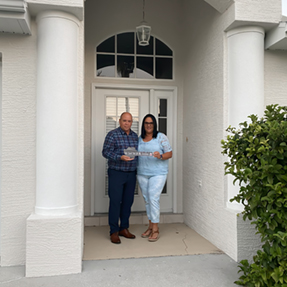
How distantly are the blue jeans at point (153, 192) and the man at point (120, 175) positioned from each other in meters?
0.19

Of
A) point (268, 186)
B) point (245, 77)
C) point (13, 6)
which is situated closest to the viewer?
point (268, 186)

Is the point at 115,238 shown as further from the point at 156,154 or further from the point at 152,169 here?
the point at 156,154

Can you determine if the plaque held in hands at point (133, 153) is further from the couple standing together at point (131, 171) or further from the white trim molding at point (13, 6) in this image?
the white trim molding at point (13, 6)

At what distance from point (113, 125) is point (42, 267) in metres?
2.75

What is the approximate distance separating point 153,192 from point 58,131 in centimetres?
165

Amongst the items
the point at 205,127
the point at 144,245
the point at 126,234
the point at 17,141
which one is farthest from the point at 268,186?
the point at 17,141

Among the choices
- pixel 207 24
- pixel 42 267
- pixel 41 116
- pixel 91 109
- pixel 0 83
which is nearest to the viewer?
pixel 42 267

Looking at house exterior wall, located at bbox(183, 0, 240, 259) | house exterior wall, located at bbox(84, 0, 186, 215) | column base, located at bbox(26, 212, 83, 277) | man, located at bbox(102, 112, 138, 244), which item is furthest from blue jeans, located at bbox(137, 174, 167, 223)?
column base, located at bbox(26, 212, 83, 277)

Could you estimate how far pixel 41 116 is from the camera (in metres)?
3.25

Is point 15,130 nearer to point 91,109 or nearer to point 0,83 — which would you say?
point 0,83

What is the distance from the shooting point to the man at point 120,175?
4.14m

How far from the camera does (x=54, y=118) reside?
10.6 feet

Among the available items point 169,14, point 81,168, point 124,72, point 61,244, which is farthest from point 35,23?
point 169,14

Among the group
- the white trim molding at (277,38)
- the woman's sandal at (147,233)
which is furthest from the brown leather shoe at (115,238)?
the white trim molding at (277,38)
